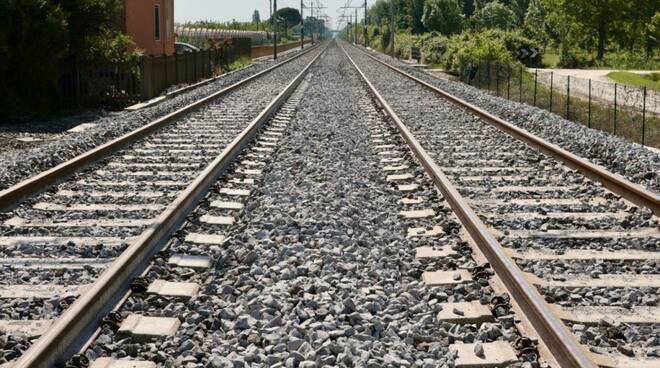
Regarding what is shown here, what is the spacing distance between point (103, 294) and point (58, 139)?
375 inches

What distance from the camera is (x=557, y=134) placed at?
14766 millimetres

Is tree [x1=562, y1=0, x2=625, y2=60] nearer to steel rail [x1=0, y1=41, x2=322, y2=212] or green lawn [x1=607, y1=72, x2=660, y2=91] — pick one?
green lawn [x1=607, y1=72, x2=660, y2=91]

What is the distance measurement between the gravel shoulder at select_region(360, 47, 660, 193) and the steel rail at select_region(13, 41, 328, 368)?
5.71 meters

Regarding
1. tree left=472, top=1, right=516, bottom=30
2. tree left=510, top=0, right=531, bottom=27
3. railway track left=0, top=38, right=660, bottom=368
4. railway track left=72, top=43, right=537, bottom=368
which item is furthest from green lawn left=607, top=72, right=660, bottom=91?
tree left=510, top=0, right=531, bottom=27

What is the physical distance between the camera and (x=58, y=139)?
14266 mm

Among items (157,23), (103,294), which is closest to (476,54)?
(157,23)

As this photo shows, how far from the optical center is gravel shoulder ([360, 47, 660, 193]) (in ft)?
35.6

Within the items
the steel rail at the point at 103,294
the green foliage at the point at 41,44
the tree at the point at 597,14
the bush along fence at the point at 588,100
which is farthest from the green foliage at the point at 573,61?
Answer: the steel rail at the point at 103,294

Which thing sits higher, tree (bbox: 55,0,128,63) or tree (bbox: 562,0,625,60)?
tree (bbox: 562,0,625,60)

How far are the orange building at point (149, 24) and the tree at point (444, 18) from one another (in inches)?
1763

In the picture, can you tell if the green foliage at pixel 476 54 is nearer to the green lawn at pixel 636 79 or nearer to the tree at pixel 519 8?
the green lawn at pixel 636 79

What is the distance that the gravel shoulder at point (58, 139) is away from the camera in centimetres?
1079

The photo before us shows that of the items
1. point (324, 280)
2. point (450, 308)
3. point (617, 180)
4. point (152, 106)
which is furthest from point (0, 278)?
point (152, 106)

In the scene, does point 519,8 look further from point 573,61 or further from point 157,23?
point 157,23
